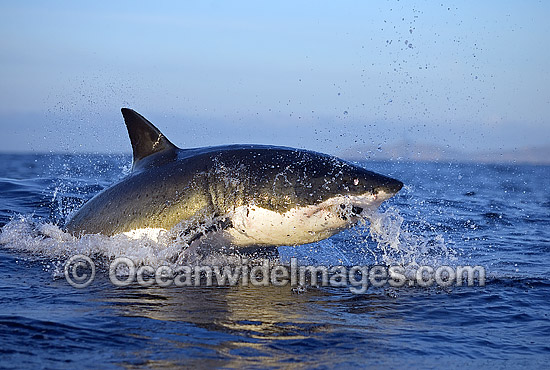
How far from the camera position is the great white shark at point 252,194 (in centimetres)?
741

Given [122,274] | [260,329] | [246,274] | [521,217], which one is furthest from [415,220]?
[260,329]

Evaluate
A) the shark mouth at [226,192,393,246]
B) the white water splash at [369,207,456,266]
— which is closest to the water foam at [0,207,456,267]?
the white water splash at [369,207,456,266]

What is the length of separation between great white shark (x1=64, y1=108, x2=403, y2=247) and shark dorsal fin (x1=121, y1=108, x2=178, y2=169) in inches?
3.5

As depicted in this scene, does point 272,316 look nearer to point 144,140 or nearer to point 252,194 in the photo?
point 252,194

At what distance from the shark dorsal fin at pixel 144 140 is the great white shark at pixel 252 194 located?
0.09 m

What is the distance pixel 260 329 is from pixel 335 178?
8.02ft

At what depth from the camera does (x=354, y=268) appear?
8.56 metres

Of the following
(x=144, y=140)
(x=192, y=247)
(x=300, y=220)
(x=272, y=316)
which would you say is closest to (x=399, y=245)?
(x=300, y=220)

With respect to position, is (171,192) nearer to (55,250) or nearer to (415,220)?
(55,250)

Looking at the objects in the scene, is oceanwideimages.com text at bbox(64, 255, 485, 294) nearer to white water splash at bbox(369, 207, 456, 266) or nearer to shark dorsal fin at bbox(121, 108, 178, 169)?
white water splash at bbox(369, 207, 456, 266)

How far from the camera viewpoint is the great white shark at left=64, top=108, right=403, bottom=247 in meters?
7.41

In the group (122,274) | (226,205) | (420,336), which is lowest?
(420,336)

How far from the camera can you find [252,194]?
7668 mm

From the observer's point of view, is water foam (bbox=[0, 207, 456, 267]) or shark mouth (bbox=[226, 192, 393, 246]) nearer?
shark mouth (bbox=[226, 192, 393, 246])
